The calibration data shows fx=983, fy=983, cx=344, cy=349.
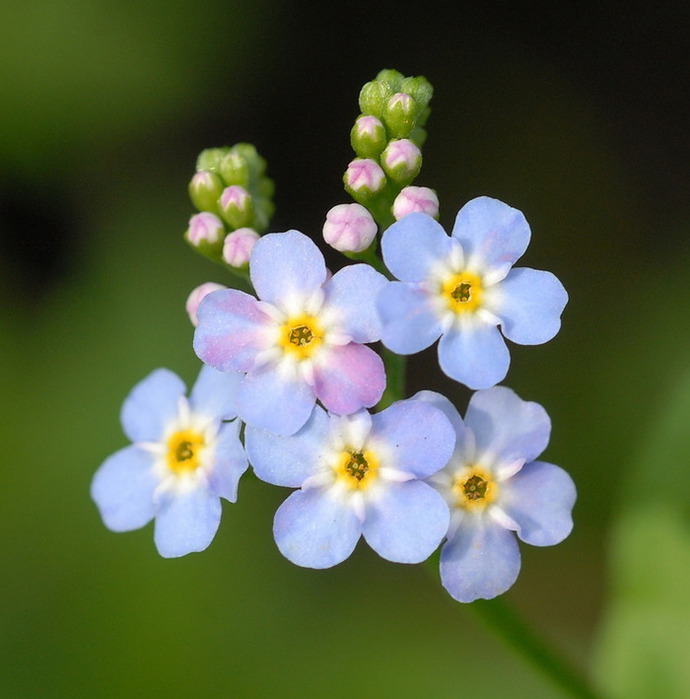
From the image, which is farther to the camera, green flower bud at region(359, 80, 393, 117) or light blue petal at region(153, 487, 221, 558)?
green flower bud at region(359, 80, 393, 117)

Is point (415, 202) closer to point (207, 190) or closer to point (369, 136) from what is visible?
point (369, 136)

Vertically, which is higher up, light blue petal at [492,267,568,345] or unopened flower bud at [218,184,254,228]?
unopened flower bud at [218,184,254,228]

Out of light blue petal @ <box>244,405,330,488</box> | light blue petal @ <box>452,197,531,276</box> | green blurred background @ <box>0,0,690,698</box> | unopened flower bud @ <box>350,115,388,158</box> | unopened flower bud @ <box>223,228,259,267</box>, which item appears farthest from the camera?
green blurred background @ <box>0,0,690,698</box>

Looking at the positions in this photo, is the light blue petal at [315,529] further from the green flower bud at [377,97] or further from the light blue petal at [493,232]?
the green flower bud at [377,97]

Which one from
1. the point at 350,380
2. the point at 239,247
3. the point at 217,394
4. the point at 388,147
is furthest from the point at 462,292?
the point at 217,394

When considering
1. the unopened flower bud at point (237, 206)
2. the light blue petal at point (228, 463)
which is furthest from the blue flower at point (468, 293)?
the unopened flower bud at point (237, 206)

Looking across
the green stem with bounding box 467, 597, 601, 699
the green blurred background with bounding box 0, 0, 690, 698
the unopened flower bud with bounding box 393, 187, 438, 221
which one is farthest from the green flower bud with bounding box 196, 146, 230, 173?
the green blurred background with bounding box 0, 0, 690, 698

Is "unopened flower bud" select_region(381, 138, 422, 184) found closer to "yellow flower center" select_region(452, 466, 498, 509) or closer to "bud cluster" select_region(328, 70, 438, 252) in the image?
"bud cluster" select_region(328, 70, 438, 252)
